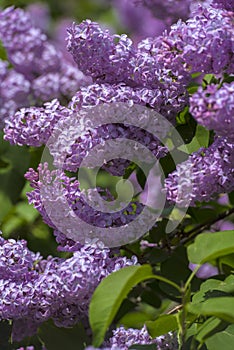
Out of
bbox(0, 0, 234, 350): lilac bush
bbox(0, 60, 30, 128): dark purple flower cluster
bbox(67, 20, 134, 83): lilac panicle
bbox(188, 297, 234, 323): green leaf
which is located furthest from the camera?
bbox(0, 60, 30, 128): dark purple flower cluster

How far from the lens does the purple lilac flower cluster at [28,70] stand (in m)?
1.55

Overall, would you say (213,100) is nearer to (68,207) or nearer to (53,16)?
(68,207)

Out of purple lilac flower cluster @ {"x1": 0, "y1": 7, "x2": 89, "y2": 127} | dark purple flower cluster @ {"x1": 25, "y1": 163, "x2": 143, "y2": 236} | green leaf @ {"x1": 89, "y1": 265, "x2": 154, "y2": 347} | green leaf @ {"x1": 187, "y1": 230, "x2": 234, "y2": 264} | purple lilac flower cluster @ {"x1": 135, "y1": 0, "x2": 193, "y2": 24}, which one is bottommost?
green leaf @ {"x1": 89, "y1": 265, "x2": 154, "y2": 347}

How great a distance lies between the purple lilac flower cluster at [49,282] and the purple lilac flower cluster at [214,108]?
0.77 ft

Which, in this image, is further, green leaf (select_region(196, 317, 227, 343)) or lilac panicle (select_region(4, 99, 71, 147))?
lilac panicle (select_region(4, 99, 71, 147))

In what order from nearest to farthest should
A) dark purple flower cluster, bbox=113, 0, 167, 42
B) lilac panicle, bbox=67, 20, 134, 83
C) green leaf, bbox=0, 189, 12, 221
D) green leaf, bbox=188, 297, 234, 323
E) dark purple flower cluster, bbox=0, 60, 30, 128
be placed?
green leaf, bbox=188, 297, 234, 323 → lilac panicle, bbox=67, 20, 134, 83 → dark purple flower cluster, bbox=0, 60, 30, 128 → green leaf, bbox=0, 189, 12, 221 → dark purple flower cluster, bbox=113, 0, 167, 42

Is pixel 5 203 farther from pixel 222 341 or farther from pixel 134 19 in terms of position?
pixel 134 19

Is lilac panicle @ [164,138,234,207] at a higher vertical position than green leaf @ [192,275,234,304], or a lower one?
higher

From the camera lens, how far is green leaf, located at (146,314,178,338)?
1131 millimetres

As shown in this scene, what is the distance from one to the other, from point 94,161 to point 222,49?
23 cm

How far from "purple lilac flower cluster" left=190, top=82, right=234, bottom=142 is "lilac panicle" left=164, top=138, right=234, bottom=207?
0.13 metres

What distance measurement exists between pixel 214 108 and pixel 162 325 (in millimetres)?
294

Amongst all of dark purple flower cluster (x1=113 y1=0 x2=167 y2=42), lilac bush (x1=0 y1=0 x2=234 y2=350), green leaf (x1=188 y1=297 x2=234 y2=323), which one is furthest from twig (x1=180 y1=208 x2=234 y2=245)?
dark purple flower cluster (x1=113 y1=0 x2=167 y2=42)

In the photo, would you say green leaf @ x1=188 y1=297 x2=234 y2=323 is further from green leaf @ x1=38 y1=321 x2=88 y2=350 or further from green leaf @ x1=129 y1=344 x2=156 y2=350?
green leaf @ x1=38 y1=321 x2=88 y2=350
